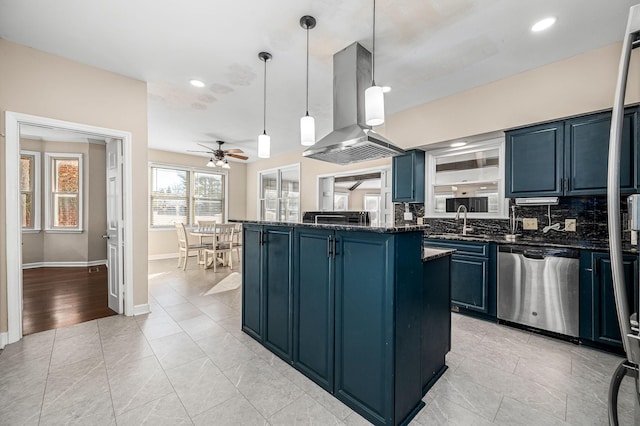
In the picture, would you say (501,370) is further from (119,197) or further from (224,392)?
(119,197)

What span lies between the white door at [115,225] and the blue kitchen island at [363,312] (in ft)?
6.95

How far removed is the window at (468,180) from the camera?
3.61 meters

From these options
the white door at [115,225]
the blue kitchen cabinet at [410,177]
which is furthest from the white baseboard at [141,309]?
the blue kitchen cabinet at [410,177]

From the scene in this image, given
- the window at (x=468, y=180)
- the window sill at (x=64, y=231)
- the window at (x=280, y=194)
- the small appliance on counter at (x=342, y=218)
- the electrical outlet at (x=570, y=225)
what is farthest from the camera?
the window at (x=280, y=194)

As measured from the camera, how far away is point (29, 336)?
2.66 metres

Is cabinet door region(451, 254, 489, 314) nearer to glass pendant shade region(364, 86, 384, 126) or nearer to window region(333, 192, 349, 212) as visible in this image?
glass pendant shade region(364, 86, 384, 126)

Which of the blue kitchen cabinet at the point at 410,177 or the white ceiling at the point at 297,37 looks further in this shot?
the blue kitchen cabinet at the point at 410,177

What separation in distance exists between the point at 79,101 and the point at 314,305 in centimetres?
323

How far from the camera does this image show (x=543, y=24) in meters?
2.32

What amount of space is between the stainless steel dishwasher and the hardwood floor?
4.53 meters

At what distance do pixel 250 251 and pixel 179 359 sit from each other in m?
1.05

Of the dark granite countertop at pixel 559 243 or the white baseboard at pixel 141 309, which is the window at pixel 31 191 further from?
the dark granite countertop at pixel 559 243

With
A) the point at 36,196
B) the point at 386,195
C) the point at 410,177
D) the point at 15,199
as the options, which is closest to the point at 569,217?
the point at 410,177

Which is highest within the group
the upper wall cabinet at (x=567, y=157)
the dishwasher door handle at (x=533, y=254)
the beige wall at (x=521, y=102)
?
the beige wall at (x=521, y=102)
